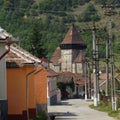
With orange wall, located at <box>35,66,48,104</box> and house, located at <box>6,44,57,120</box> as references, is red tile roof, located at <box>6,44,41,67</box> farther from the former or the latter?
orange wall, located at <box>35,66,48,104</box>

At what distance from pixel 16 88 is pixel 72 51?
355 ft

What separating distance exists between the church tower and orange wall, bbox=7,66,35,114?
101 m

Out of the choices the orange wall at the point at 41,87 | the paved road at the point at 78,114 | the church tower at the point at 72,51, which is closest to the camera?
the orange wall at the point at 41,87

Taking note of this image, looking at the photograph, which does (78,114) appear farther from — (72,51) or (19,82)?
(72,51)

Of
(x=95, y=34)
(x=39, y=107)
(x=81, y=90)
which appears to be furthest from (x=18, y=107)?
(x=81, y=90)

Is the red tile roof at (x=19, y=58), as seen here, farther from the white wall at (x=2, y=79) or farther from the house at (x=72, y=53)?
the house at (x=72, y=53)

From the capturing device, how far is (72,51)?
135250 millimetres

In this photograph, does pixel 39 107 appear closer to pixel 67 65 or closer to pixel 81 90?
pixel 81 90

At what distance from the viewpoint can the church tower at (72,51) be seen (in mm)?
131625

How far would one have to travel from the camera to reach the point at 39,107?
119ft

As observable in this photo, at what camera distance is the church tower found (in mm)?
131625

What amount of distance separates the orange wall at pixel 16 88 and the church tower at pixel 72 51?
101271 mm

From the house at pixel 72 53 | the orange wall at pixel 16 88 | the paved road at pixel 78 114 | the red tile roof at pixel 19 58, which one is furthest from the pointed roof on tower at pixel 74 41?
the orange wall at pixel 16 88

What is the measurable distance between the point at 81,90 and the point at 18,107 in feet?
263
